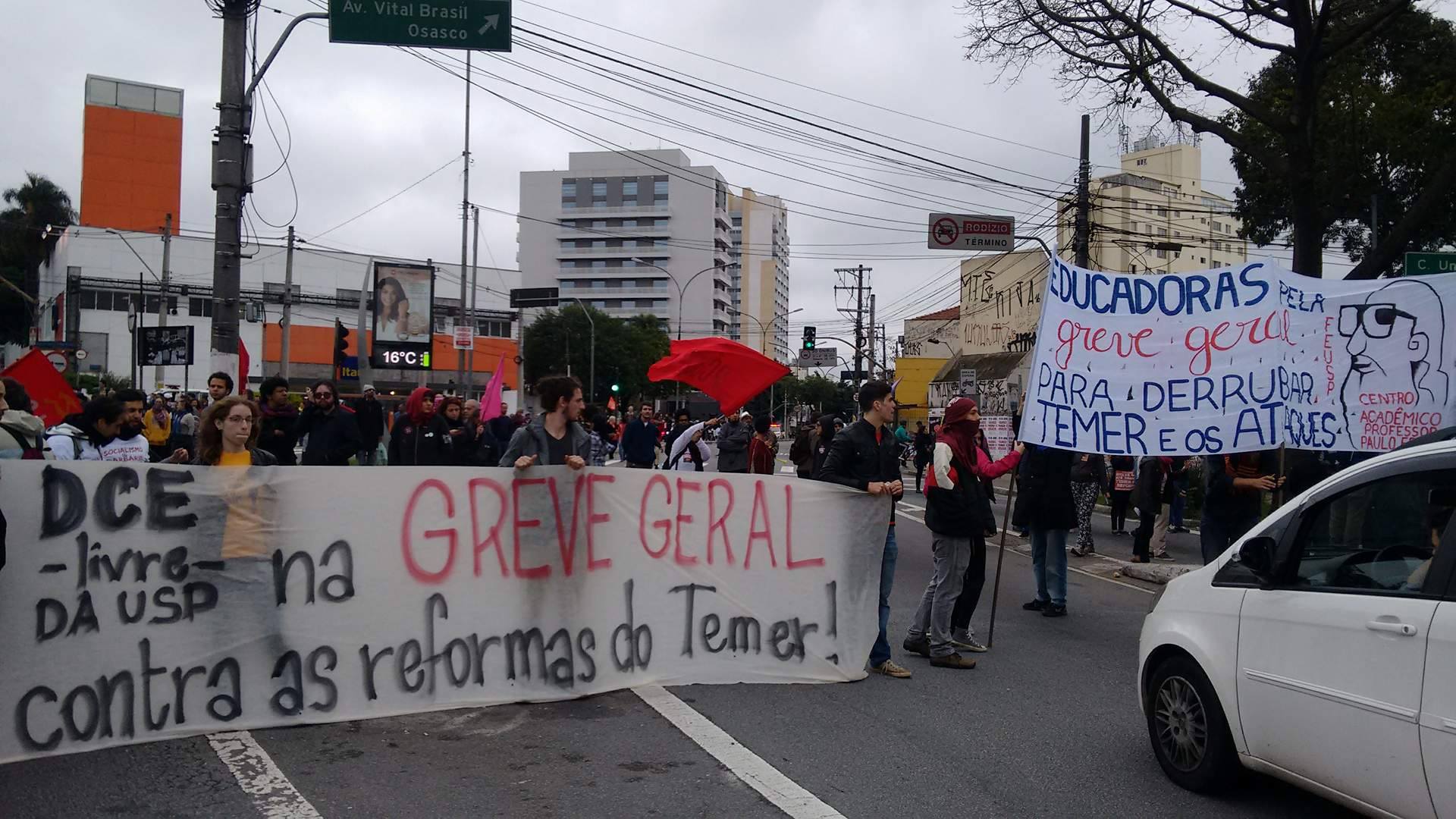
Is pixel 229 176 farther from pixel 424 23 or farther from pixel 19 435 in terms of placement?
pixel 19 435

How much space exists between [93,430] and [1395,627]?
905 cm

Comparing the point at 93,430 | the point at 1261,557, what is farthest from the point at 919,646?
the point at 93,430

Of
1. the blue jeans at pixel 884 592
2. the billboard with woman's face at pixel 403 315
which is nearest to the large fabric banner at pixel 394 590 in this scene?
the blue jeans at pixel 884 592

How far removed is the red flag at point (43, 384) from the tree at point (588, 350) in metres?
56.2

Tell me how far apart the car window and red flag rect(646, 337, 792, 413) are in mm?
6851

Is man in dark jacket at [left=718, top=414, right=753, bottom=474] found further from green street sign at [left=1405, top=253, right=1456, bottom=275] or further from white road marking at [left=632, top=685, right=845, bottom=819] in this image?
green street sign at [left=1405, top=253, right=1456, bottom=275]

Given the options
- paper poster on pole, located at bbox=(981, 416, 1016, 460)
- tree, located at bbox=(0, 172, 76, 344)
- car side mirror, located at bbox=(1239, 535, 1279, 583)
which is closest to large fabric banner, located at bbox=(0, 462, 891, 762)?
car side mirror, located at bbox=(1239, 535, 1279, 583)

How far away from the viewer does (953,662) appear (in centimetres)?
729

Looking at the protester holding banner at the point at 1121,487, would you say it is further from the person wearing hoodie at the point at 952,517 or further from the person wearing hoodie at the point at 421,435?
the person wearing hoodie at the point at 421,435

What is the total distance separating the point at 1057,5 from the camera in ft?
55.2

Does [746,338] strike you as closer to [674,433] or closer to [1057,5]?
[674,433]

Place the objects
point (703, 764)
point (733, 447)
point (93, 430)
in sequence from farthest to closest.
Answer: point (733, 447), point (93, 430), point (703, 764)

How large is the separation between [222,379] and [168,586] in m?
5.41

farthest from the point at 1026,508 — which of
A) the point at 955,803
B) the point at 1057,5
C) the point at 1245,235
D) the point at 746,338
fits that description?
the point at 746,338
